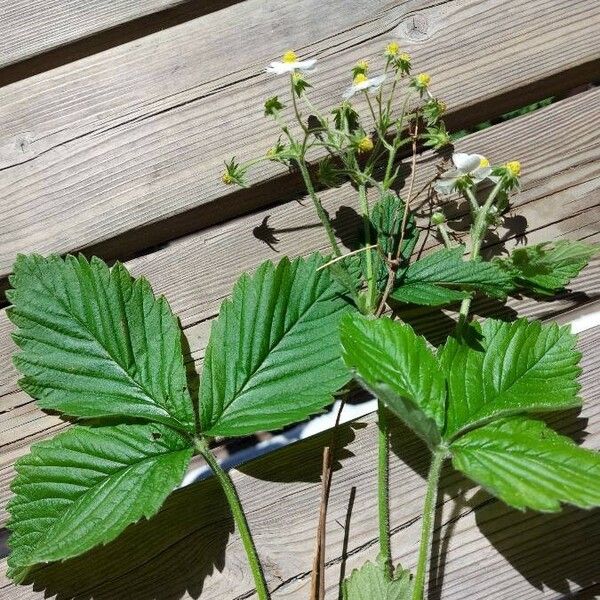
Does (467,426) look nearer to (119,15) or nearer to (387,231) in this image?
(387,231)

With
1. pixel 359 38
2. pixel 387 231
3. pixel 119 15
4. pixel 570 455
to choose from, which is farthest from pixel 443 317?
pixel 119 15

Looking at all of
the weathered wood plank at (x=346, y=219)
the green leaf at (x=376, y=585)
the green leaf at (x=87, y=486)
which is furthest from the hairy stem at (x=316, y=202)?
the green leaf at (x=376, y=585)

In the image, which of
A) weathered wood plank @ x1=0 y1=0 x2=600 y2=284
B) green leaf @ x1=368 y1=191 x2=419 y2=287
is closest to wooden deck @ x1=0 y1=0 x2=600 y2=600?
weathered wood plank @ x1=0 y1=0 x2=600 y2=284

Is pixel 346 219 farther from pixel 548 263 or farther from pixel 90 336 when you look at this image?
pixel 90 336

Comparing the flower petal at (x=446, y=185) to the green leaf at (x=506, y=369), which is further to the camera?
the flower petal at (x=446, y=185)

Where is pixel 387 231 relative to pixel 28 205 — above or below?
below

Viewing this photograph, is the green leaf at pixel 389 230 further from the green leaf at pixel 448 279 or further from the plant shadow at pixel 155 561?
the plant shadow at pixel 155 561
